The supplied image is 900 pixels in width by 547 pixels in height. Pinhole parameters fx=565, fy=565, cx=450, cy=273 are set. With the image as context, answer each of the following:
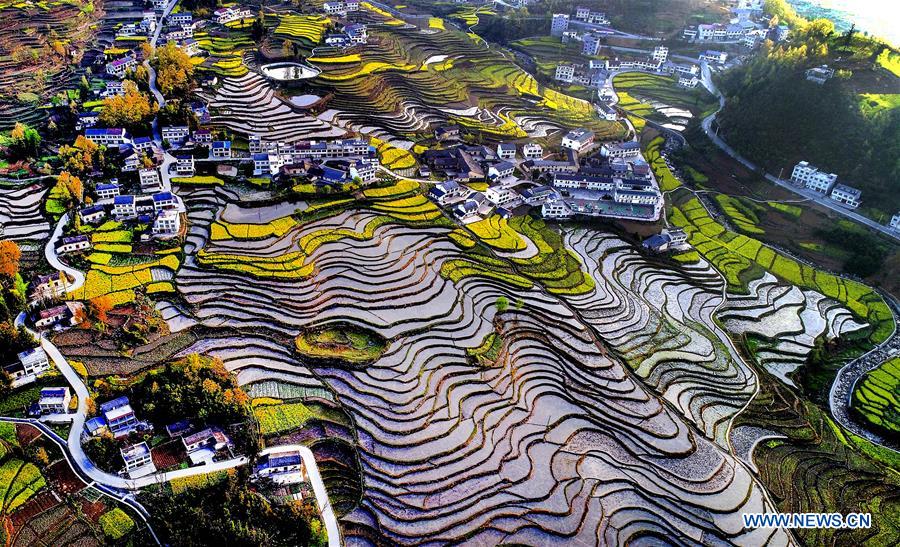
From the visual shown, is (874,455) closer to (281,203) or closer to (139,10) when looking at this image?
(281,203)

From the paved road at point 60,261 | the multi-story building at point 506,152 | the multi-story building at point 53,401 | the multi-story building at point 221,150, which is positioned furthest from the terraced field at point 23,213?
the multi-story building at point 506,152

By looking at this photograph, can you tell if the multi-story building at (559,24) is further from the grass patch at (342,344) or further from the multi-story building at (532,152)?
the grass patch at (342,344)

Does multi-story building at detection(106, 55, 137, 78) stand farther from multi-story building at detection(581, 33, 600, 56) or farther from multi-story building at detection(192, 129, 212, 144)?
multi-story building at detection(581, 33, 600, 56)

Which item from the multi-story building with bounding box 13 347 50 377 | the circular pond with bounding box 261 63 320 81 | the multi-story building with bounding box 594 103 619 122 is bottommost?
the multi-story building with bounding box 13 347 50 377

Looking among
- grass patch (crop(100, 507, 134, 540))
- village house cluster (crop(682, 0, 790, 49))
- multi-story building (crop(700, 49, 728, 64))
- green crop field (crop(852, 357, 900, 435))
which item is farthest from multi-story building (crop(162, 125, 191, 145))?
village house cluster (crop(682, 0, 790, 49))

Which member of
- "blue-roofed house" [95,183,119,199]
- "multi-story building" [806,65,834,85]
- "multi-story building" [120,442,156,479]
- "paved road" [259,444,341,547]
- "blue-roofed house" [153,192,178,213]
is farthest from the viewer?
"multi-story building" [806,65,834,85]

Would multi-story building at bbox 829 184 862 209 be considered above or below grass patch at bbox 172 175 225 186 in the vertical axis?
above

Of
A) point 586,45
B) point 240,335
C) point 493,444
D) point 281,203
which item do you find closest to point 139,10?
point 281,203

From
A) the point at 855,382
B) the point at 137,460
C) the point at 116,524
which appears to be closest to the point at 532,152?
the point at 855,382
